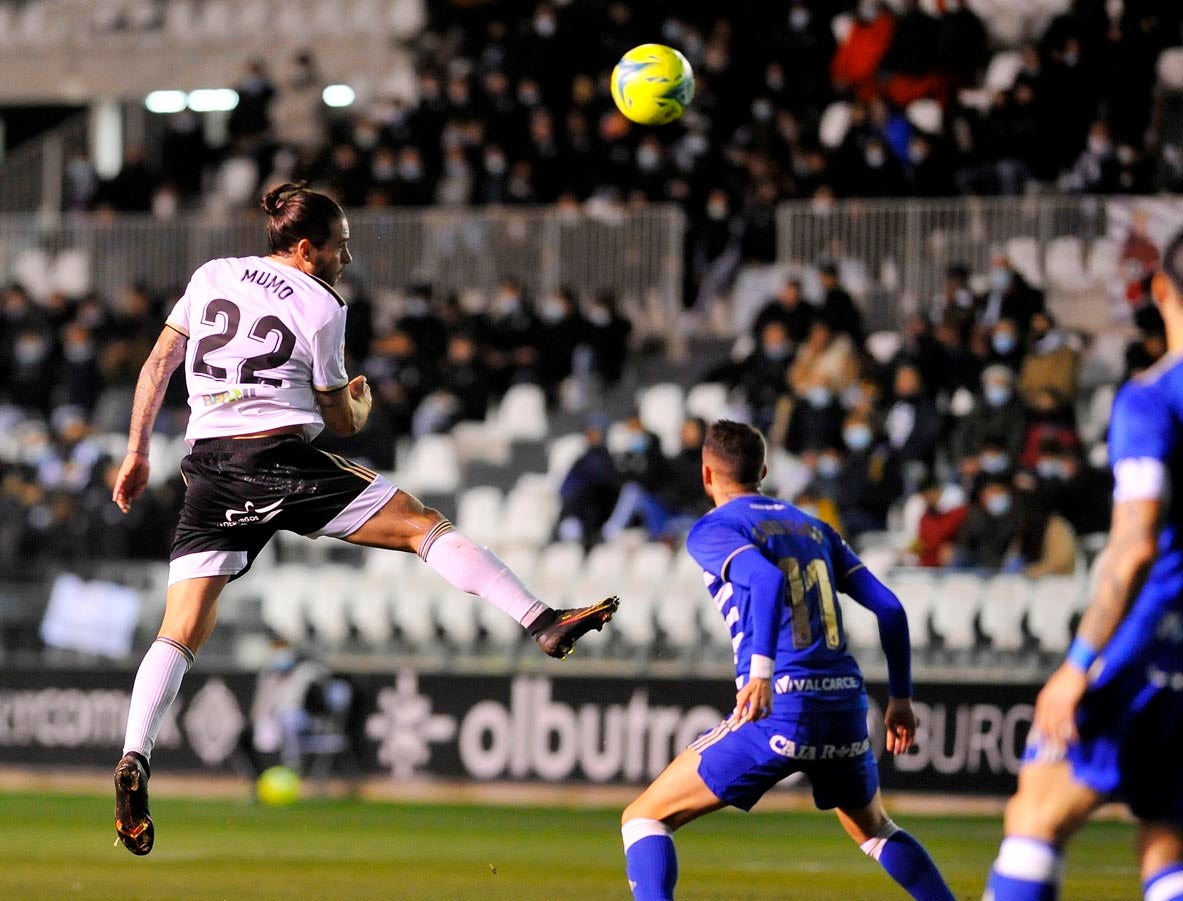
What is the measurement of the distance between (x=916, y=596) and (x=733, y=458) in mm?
8534

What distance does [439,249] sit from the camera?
21438 mm

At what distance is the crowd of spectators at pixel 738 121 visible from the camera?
18.8 meters

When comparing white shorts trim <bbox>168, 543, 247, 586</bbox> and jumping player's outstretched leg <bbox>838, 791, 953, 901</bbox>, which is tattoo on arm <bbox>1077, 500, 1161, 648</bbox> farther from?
white shorts trim <bbox>168, 543, 247, 586</bbox>

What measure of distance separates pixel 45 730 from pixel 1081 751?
13838mm

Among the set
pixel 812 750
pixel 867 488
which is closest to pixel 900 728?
pixel 812 750

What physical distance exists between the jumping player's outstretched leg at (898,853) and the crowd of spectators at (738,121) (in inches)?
510

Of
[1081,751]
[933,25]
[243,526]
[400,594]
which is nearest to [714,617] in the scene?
[400,594]

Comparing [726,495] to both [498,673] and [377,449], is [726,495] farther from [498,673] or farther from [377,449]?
[377,449]

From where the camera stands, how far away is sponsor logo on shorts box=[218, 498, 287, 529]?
7.02 metres

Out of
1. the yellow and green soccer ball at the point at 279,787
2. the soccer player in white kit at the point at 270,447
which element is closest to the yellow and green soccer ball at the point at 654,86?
the soccer player in white kit at the point at 270,447

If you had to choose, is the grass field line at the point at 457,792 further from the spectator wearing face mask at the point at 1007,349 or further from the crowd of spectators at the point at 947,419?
the spectator wearing face mask at the point at 1007,349

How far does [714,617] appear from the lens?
15680mm

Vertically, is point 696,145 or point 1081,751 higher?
point 696,145

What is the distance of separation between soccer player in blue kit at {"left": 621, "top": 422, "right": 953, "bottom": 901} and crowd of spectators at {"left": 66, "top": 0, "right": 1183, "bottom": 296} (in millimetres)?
12818
